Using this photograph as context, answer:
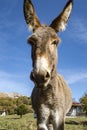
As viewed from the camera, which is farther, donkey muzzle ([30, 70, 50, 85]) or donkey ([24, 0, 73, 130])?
donkey ([24, 0, 73, 130])

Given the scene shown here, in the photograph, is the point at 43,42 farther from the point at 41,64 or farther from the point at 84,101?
the point at 84,101

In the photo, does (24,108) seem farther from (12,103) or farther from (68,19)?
(68,19)

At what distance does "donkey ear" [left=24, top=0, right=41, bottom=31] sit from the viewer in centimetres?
929

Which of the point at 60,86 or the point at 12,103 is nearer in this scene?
the point at 60,86

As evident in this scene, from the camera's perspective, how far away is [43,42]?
332 inches

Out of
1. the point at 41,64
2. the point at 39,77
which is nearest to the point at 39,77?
the point at 39,77

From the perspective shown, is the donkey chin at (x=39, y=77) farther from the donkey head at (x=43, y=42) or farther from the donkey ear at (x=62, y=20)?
the donkey ear at (x=62, y=20)

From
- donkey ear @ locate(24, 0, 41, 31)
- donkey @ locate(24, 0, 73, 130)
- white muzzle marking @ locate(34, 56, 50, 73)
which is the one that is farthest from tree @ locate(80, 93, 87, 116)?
white muzzle marking @ locate(34, 56, 50, 73)

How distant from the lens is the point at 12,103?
149125 mm

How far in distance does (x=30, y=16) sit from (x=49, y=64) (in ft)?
5.61

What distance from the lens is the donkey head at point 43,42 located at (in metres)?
7.89

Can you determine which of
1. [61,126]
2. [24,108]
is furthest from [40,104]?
[24,108]

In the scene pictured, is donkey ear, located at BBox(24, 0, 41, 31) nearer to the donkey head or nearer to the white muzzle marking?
the donkey head

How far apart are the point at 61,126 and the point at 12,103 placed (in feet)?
463
